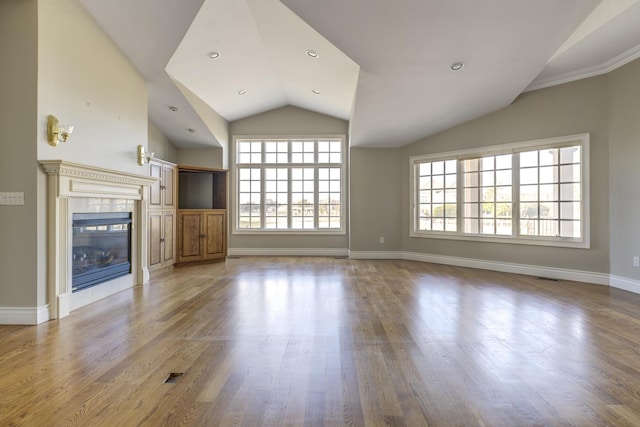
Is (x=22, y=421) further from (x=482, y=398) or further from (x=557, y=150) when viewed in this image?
(x=557, y=150)

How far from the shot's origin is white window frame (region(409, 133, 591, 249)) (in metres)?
4.80

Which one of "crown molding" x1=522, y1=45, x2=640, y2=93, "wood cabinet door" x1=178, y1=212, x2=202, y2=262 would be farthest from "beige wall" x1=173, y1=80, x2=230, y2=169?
"crown molding" x1=522, y1=45, x2=640, y2=93

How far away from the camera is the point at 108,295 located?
408 centimetres

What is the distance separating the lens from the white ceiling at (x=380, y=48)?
3.52 metres

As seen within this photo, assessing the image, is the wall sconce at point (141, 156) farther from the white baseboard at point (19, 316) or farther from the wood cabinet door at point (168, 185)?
the white baseboard at point (19, 316)

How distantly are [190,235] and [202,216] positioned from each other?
422 millimetres

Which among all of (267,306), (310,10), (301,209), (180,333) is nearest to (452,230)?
(301,209)

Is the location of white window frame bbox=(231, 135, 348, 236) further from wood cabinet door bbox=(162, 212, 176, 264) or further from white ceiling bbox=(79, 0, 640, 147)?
wood cabinet door bbox=(162, 212, 176, 264)

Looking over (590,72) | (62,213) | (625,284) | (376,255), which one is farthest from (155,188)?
(625,284)

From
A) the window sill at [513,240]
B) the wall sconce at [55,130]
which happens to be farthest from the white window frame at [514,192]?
the wall sconce at [55,130]

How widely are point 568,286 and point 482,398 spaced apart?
3644mm

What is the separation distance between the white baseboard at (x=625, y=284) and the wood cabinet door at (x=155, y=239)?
656 centimetres

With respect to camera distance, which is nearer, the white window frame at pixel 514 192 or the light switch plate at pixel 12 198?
the light switch plate at pixel 12 198

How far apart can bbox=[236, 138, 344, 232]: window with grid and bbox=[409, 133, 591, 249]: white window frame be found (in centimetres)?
172
